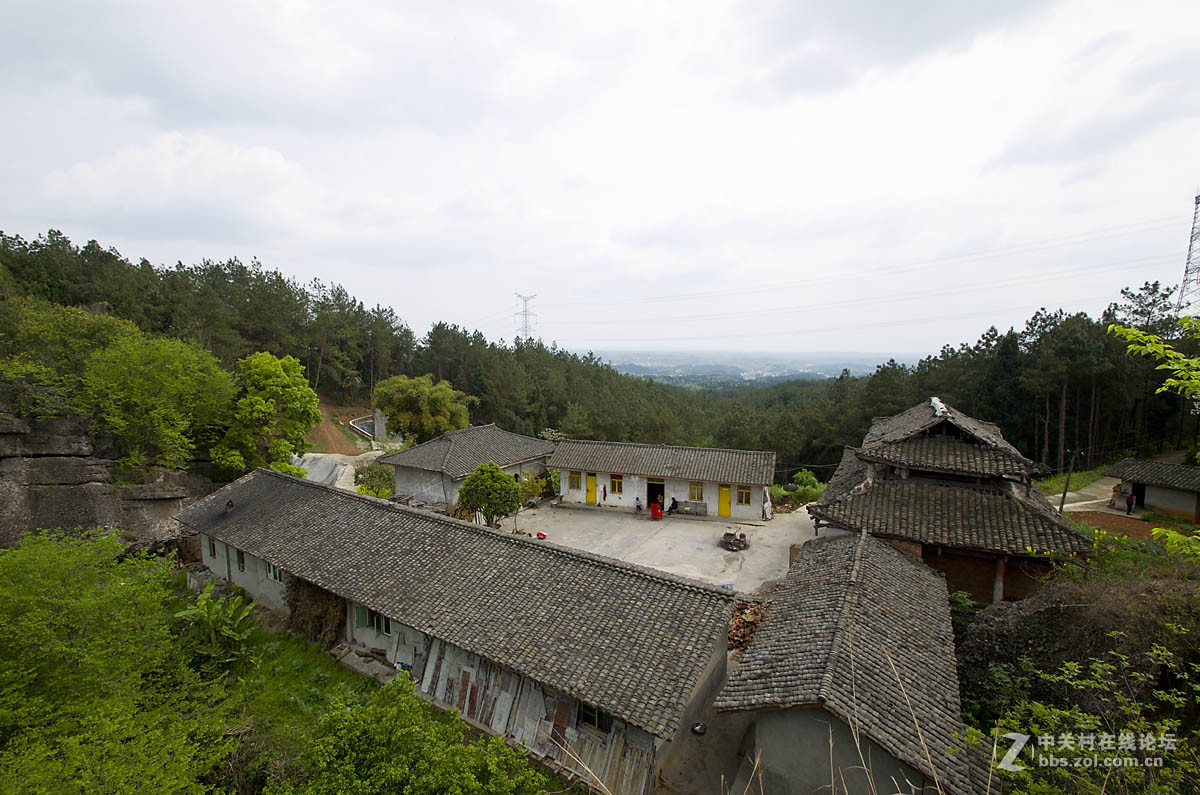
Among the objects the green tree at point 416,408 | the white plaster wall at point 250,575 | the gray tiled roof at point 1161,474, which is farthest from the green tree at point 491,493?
the gray tiled roof at point 1161,474

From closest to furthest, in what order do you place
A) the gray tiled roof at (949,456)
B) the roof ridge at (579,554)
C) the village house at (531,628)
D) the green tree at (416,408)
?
1. the village house at (531,628)
2. the roof ridge at (579,554)
3. the gray tiled roof at (949,456)
4. the green tree at (416,408)

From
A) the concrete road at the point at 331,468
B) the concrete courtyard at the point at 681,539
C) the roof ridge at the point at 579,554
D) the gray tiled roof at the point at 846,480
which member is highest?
the gray tiled roof at the point at 846,480

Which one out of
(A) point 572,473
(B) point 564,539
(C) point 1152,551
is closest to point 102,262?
(A) point 572,473

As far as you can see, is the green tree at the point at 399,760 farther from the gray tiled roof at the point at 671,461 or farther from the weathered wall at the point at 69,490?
the weathered wall at the point at 69,490

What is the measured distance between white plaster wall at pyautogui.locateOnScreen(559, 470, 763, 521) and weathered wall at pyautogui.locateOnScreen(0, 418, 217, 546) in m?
16.8

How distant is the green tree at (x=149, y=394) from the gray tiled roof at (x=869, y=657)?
24.2 m

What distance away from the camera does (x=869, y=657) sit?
27.6 feet

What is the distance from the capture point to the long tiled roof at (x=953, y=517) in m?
11.4

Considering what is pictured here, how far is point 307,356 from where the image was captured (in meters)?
45.7

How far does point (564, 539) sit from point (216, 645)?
11596 millimetres

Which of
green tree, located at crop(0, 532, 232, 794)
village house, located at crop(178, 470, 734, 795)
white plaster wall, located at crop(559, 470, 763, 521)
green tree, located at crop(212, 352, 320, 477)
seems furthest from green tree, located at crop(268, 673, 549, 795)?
green tree, located at crop(212, 352, 320, 477)

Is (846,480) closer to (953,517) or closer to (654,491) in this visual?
(953,517)

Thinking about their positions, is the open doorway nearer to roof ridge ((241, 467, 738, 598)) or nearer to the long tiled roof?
the long tiled roof

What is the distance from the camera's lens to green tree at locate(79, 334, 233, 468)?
67.8 feet
